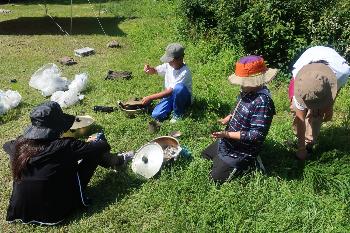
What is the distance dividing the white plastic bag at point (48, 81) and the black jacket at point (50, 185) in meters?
2.97

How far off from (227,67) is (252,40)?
660 millimetres

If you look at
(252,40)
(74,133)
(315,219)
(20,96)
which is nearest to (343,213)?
(315,219)

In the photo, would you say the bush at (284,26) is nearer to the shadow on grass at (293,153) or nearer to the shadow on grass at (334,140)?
the shadow on grass at (334,140)

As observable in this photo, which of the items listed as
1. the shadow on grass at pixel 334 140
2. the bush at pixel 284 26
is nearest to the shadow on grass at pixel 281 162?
the shadow on grass at pixel 334 140

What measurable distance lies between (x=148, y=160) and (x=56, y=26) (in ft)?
27.7

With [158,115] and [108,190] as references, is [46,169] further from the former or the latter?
[158,115]

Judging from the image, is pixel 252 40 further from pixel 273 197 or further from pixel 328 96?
pixel 273 197

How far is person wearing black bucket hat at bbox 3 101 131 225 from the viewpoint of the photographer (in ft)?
12.7

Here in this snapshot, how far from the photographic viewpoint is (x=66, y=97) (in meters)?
6.61

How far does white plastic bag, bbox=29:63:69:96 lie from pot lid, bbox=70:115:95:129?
4.91ft

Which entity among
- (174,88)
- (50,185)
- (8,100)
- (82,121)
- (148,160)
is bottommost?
(8,100)

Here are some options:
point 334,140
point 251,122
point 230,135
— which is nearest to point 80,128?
point 230,135

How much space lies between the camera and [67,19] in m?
12.7

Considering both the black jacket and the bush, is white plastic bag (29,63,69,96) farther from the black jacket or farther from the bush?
the bush
